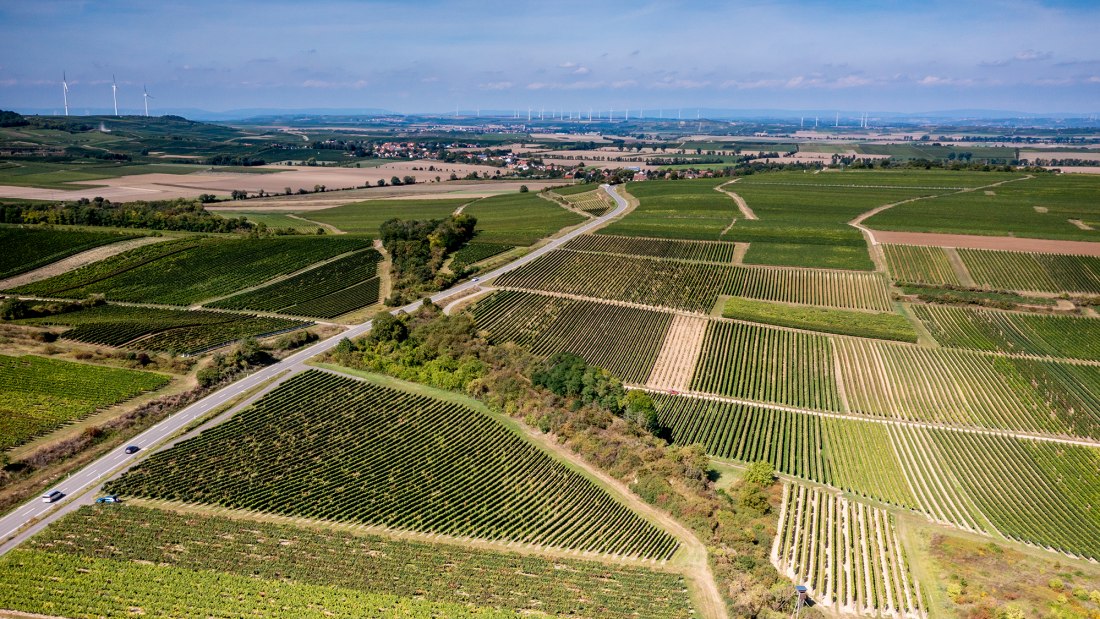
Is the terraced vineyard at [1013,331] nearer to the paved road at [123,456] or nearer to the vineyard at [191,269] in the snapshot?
the paved road at [123,456]

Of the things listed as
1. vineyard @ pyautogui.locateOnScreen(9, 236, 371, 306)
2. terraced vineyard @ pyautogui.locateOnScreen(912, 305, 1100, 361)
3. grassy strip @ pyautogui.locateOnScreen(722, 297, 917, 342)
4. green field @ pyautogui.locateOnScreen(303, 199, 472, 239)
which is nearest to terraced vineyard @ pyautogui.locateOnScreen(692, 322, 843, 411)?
grassy strip @ pyautogui.locateOnScreen(722, 297, 917, 342)

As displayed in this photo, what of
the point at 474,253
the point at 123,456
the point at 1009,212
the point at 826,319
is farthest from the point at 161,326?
the point at 1009,212

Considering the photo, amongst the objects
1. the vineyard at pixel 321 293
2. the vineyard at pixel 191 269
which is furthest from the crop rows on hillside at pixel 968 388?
the vineyard at pixel 191 269

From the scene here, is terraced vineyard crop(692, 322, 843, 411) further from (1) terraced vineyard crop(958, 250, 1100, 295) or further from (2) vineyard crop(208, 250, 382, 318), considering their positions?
(2) vineyard crop(208, 250, 382, 318)

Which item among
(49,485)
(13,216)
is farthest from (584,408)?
(13,216)

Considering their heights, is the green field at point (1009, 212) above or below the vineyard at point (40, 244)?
above

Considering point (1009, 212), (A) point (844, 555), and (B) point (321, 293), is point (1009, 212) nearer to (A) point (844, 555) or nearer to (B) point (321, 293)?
(A) point (844, 555)
